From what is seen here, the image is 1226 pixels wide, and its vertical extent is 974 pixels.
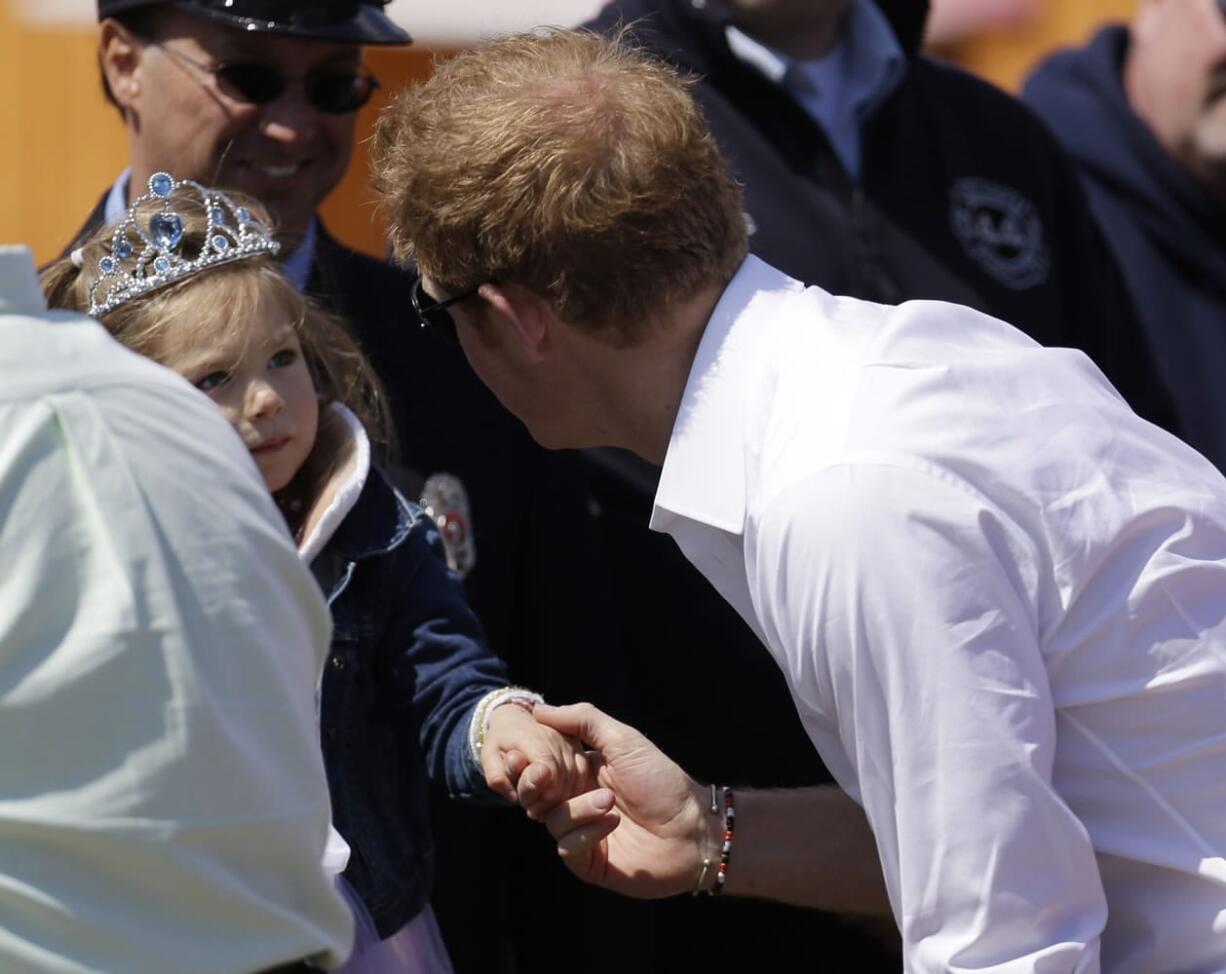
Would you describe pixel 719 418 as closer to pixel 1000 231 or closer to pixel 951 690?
pixel 951 690

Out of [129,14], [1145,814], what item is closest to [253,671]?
[1145,814]

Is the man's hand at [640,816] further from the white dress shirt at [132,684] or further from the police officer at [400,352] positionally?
the white dress shirt at [132,684]

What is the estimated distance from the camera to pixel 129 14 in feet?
9.87

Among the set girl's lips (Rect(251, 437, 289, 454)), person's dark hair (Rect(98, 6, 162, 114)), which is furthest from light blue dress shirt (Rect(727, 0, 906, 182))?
girl's lips (Rect(251, 437, 289, 454))

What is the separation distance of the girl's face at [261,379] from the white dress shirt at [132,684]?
835 millimetres

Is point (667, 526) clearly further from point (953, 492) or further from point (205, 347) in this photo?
point (205, 347)

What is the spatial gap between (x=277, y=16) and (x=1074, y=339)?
1.72 m

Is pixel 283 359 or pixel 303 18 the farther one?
pixel 303 18

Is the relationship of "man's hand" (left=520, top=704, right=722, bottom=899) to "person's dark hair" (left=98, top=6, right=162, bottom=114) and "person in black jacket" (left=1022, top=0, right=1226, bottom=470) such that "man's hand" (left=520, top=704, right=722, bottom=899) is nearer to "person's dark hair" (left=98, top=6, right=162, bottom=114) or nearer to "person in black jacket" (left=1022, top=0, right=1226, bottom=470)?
"person's dark hair" (left=98, top=6, right=162, bottom=114)

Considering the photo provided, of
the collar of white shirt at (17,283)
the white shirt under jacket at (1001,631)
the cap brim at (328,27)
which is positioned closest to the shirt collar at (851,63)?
the cap brim at (328,27)

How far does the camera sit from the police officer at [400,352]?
9.39 ft

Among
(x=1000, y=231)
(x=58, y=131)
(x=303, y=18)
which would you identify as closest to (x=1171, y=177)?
(x=1000, y=231)

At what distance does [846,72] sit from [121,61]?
1.41 metres

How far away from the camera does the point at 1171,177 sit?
4.56 m
